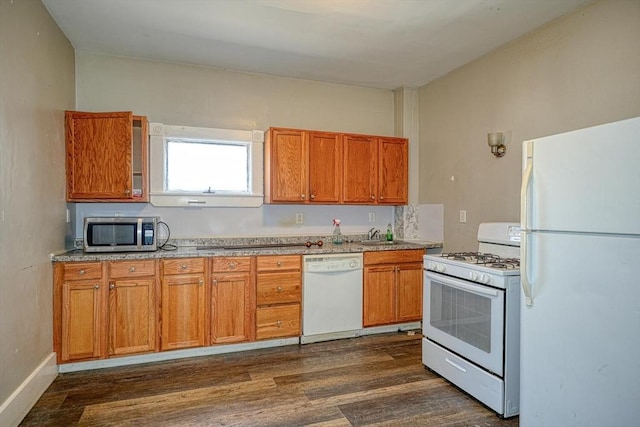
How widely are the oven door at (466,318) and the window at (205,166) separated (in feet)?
6.44

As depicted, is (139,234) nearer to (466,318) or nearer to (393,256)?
(393,256)

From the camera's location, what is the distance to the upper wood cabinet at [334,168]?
11.9 feet

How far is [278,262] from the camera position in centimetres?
334

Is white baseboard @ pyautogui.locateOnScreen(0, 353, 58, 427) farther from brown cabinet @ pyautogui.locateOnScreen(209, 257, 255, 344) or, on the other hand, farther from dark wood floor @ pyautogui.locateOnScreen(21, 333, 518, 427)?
brown cabinet @ pyautogui.locateOnScreen(209, 257, 255, 344)

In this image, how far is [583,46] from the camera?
8.30 ft

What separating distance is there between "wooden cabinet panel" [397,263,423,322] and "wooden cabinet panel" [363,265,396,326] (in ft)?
0.26

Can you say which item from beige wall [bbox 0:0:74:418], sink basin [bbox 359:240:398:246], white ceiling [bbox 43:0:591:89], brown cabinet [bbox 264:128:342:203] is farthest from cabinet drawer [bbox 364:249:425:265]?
beige wall [bbox 0:0:74:418]

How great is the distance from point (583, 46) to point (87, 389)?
4.20 metres

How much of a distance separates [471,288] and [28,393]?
290 centimetres

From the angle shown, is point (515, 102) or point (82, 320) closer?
point (82, 320)

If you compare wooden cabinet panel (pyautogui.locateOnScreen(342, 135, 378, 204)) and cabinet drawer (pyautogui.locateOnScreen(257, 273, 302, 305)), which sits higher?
wooden cabinet panel (pyautogui.locateOnScreen(342, 135, 378, 204))

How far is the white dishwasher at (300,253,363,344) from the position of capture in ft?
11.3

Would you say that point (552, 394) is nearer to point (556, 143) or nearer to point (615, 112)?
point (556, 143)

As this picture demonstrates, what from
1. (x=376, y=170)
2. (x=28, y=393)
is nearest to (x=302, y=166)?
(x=376, y=170)
